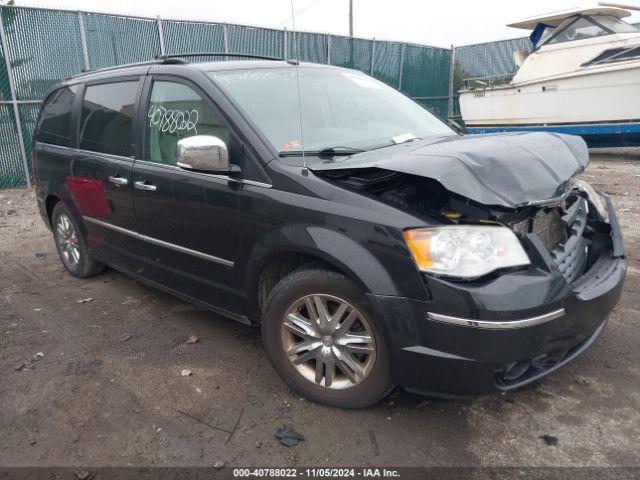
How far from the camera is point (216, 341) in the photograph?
3504mm

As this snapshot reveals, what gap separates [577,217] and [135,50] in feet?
31.0

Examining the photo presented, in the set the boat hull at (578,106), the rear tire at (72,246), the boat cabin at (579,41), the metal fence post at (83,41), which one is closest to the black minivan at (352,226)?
the rear tire at (72,246)

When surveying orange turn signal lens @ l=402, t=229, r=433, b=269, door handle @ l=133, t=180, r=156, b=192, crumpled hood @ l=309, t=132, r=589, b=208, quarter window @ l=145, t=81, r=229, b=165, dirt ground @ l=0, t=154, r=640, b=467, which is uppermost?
quarter window @ l=145, t=81, r=229, b=165

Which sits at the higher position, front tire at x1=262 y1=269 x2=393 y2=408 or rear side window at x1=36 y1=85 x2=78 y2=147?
rear side window at x1=36 y1=85 x2=78 y2=147

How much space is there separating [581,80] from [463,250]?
10713 mm

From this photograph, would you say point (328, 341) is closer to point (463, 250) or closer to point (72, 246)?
point (463, 250)

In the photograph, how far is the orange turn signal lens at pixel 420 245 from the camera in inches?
86.7

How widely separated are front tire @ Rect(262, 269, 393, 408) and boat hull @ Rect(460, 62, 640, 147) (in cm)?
1046

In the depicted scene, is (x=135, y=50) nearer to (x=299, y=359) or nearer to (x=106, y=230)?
(x=106, y=230)

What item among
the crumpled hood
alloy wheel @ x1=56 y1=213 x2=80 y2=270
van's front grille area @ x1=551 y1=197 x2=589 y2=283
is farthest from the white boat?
alloy wheel @ x1=56 y1=213 x2=80 y2=270

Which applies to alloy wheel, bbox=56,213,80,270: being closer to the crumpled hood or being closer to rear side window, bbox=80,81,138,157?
rear side window, bbox=80,81,138,157

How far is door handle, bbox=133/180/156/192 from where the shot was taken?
3.38 m

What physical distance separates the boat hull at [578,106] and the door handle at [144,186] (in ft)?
34.1

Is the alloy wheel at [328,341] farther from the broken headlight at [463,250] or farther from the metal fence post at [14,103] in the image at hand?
the metal fence post at [14,103]
